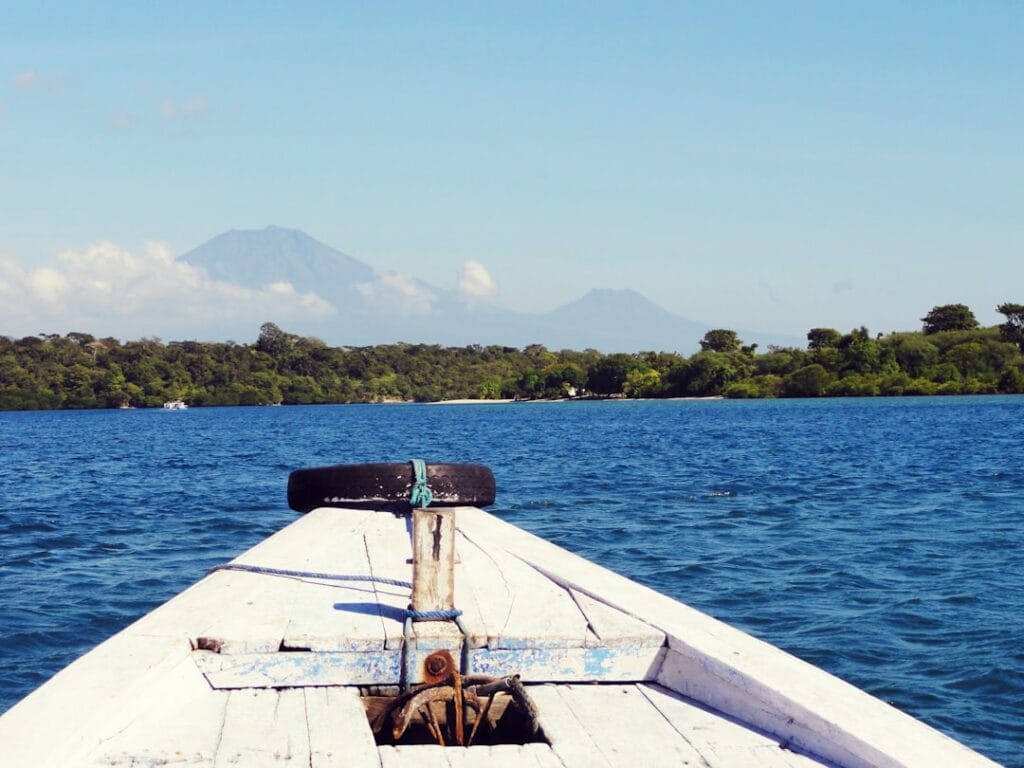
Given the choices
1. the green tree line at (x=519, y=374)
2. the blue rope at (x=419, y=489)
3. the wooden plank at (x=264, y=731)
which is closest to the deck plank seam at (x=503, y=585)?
the blue rope at (x=419, y=489)

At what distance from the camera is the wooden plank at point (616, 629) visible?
424 centimetres

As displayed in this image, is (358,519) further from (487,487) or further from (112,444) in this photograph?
(112,444)

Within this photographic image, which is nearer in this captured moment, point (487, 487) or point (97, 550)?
point (487, 487)

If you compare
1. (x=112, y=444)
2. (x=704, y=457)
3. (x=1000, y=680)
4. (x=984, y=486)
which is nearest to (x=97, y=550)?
(x=1000, y=680)

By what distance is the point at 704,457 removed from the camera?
3669cm

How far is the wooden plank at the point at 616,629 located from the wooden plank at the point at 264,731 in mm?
1153

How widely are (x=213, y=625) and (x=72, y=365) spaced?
579ft

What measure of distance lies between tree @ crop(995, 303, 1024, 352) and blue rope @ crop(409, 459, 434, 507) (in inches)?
5924

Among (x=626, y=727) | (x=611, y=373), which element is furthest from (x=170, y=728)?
(x=611, y=373)

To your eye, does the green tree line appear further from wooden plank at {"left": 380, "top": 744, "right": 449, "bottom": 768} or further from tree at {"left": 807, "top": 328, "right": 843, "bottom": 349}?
wooden plank at {"left": 380, "top": 744, "right": 449, "bottom": 768}

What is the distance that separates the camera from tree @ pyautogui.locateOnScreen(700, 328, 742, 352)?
178 metres

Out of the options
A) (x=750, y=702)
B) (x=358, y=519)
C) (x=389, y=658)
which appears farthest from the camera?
(x=358, y=519)

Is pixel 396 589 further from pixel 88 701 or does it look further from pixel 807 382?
pixel 807 382

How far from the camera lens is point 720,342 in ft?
589
